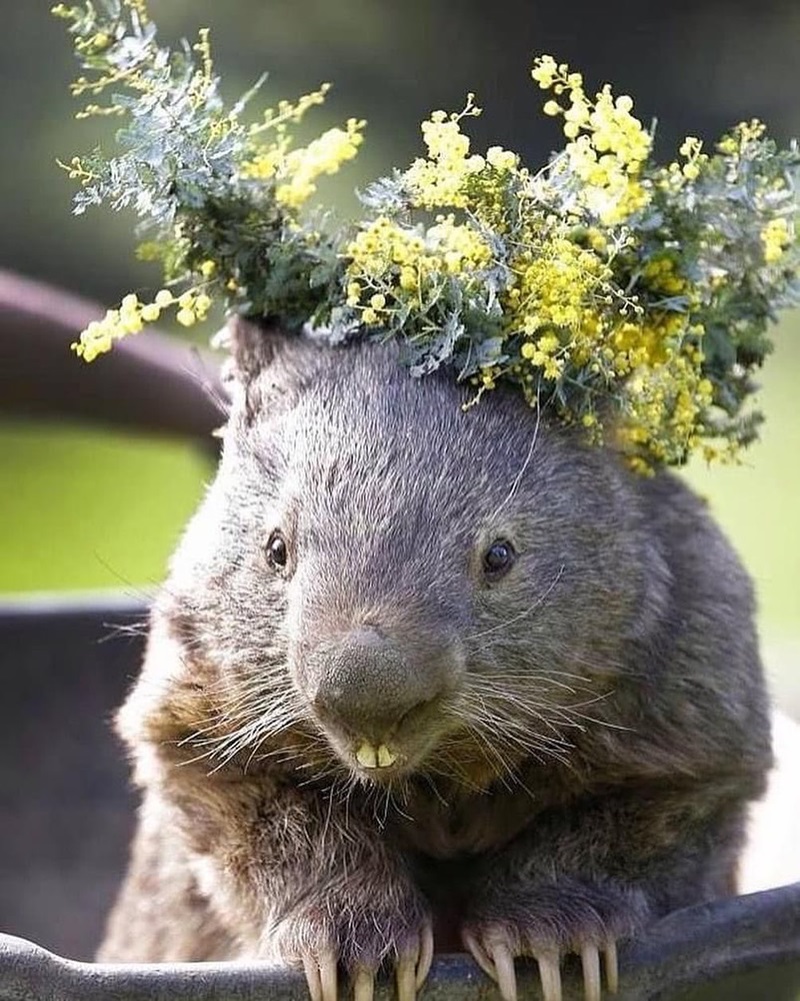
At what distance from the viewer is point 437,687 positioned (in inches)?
98.3

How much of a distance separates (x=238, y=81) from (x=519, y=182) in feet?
22.0

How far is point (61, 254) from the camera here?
9609 mm

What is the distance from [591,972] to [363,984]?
30 cm

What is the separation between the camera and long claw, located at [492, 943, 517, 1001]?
2.46 meters

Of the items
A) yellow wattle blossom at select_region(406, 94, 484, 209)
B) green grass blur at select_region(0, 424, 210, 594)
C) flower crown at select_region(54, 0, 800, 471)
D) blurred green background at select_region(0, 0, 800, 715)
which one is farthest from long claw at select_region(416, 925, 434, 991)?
blurred green background at select_region(0, 0, 800, 715)

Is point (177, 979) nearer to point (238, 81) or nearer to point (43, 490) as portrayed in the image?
point (43, 490)

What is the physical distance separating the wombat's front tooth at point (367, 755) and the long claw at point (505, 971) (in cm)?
31

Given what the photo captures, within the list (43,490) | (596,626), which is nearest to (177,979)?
(596,626)

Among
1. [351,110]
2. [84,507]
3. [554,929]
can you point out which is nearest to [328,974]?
[554,929]

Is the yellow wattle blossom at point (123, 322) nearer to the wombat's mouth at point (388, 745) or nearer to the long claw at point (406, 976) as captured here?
the wombat's mouth at point (388, 745)

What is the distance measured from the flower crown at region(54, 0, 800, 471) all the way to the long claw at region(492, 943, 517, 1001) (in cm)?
77

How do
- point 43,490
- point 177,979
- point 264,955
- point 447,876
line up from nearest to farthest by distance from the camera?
point 177,979, point 264,955, point 447,876, point 43,490

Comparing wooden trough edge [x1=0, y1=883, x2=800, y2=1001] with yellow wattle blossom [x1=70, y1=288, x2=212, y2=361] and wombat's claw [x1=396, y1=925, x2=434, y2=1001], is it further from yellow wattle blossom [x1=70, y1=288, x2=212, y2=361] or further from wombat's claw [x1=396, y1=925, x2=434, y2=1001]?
yellow wattle blossom [x1=70, y1=288, x2=212, y2=361]

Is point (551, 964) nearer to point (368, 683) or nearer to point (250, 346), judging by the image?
point (368, 683)
